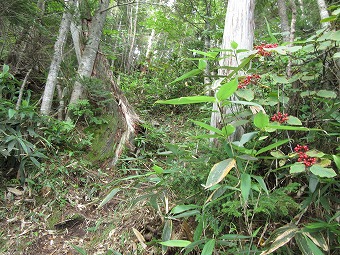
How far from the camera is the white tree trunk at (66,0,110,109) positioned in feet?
15.3

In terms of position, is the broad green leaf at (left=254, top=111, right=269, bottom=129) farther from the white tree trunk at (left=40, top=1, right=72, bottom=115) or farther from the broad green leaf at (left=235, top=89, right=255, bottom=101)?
the white tree trunk at (left=40, top=1, right=72, bottom=115)

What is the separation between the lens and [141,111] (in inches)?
233

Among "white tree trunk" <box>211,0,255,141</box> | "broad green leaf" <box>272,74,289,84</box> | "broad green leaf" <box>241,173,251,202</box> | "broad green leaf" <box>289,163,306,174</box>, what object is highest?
"white tree trunk" <box>211,0,255,141</box>

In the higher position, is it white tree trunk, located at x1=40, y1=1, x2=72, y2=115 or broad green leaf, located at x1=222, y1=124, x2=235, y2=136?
white tree trunk, located at x1=40, y1=1, x2=72, y2=115

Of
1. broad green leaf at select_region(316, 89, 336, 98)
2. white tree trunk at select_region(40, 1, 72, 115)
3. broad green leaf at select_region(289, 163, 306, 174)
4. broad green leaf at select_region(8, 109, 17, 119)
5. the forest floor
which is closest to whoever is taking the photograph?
broad green leaf at select_region(289, 163, 306, 174)

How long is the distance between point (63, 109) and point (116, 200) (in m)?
2.21

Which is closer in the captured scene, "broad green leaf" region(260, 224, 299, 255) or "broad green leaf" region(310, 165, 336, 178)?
"broad green leaf" region(310, 165, 336, 178)

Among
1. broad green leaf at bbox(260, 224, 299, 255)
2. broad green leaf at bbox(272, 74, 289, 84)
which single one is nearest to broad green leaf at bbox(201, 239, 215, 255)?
broad green leaf at bbox(260, 224, 299, 255)

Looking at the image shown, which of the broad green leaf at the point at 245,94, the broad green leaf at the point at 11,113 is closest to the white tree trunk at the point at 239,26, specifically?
the broad green leaf at the point at 245,94

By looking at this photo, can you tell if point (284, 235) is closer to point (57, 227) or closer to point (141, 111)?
point (57, 227)

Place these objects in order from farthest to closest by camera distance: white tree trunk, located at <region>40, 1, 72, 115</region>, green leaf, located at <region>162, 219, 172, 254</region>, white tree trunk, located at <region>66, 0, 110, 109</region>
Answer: white tree trunk, located at <region>66, 0, 110, 109</region>, white tree trunk, located at <region>40, 1, 72, 115</region>, green leaf, located at <region>162, 219, 172, 254</region>

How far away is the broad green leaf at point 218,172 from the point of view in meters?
1.14

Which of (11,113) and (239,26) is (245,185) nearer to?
(239,26)

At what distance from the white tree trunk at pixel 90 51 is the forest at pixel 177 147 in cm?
2
